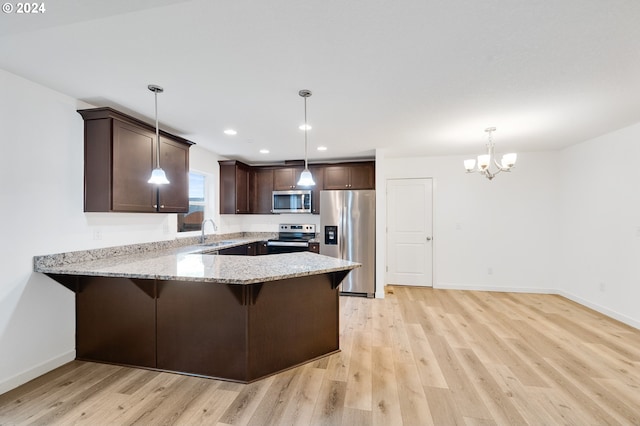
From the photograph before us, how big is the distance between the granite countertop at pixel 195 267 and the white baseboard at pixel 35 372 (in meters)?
0.80

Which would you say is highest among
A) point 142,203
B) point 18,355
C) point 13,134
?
point 13,134

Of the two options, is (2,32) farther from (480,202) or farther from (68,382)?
(480,202)

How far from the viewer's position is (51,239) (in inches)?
90.0

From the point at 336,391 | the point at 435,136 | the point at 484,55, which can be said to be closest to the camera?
the point at 484,55

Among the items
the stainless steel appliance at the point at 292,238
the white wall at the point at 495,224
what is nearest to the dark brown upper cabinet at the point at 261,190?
the stainless steel appliance at the point at 292,238

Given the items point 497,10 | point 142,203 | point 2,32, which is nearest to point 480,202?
point 497,10

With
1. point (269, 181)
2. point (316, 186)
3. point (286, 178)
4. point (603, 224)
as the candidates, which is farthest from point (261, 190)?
point (603, 224)

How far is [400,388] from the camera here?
80.7 inches

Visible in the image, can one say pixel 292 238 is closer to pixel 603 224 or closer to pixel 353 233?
pixel 353 233

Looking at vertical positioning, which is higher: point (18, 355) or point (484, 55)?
point (484, 55)

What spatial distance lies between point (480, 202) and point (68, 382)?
5.77 metres

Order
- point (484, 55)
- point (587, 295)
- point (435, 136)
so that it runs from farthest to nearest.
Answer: point (587, 295), point (435, 136), point (484, 55)

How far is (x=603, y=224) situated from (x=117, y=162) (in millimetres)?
5999

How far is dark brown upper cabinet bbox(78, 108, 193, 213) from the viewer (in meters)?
2.50
